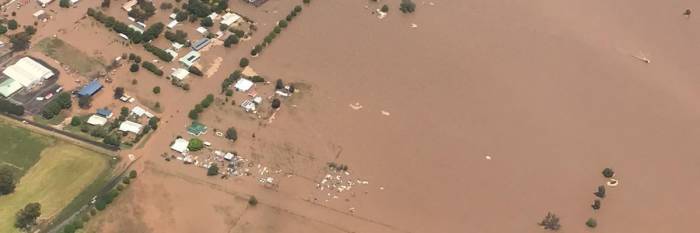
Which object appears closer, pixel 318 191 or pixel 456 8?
pixel 318 191

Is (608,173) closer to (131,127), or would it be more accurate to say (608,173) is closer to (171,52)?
(131,127)

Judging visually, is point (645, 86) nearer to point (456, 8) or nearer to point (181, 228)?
point (456, 8)

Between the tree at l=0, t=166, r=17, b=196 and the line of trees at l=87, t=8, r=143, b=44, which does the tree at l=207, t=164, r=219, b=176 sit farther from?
the line of trees at l=87, t=8, r=143, b=44

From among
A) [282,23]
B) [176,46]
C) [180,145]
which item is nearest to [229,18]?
[282,23]

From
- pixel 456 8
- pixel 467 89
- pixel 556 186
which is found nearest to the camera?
pixel 556 186

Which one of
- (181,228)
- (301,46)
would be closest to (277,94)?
(301,46)

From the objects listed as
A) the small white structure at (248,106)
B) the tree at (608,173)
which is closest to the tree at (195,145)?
the small white structure at (248,106)

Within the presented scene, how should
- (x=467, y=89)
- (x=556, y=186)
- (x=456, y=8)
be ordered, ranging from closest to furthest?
1. (x=556, y=186)
2. (x=467, y=89)
3. (x=456, y=8)

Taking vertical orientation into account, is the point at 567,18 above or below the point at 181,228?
above
